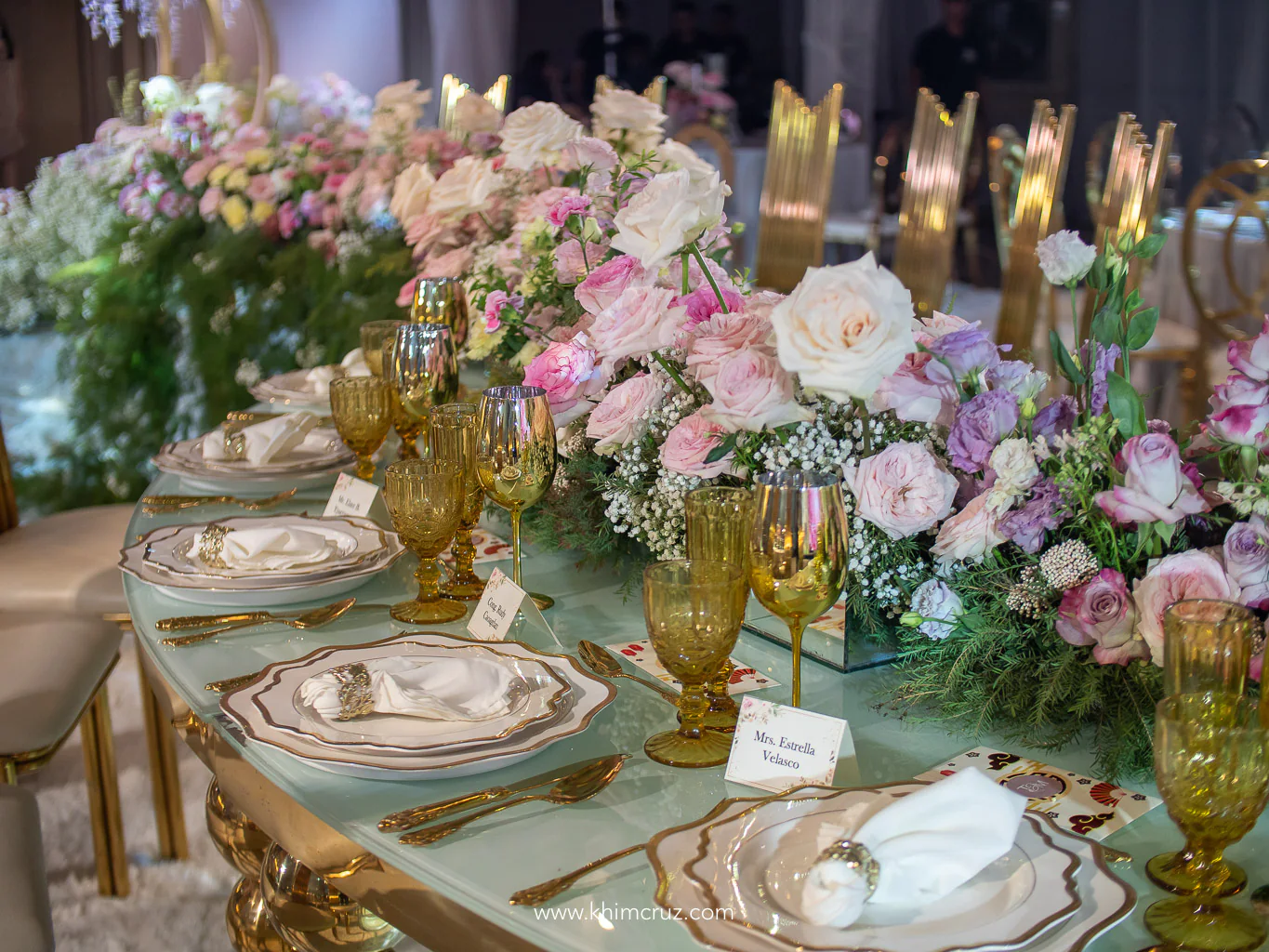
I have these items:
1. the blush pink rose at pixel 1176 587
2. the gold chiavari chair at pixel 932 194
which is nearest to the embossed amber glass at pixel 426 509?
the blush pink rose at pixel 1176 587

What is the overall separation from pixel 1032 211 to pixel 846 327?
2.00m

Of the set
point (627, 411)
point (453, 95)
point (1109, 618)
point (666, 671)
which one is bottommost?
point (666, 671)

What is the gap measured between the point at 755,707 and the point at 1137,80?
611 cm

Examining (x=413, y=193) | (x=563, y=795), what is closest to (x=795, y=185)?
(x=413, y=193)

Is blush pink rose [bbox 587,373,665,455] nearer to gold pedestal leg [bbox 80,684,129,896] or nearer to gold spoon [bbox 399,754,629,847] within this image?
gold spoon [bbox 399,754,629,847]

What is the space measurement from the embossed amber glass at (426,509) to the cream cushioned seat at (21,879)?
460mm

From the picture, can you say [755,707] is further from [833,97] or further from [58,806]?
[833,97]

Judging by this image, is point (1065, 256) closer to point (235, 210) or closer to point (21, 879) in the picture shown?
point (21, 879)

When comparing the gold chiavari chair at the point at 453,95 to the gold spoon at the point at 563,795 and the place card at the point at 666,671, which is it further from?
the gold spoon at the point at 563,795

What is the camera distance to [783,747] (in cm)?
86

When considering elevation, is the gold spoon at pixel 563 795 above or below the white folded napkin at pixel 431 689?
below

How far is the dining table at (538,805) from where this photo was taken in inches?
28.6

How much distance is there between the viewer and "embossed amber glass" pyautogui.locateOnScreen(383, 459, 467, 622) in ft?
3.83

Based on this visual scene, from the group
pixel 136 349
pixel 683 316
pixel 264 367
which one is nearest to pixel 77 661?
pixel 683 316
